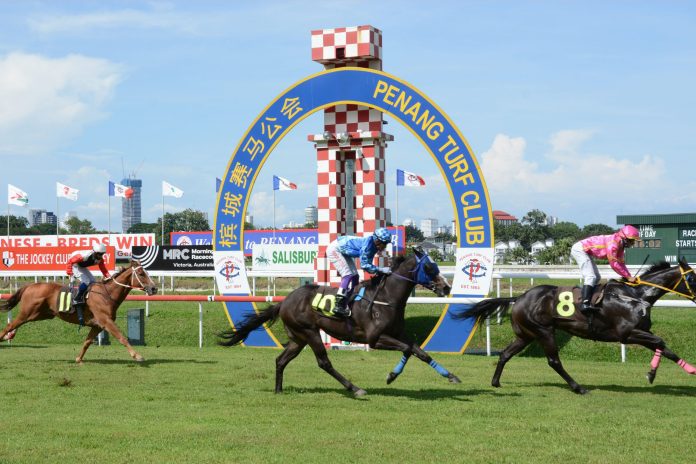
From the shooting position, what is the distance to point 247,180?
14.4 m

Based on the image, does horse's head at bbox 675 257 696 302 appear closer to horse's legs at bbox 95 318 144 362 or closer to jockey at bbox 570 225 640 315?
jockey at bbox 570 225 640 315

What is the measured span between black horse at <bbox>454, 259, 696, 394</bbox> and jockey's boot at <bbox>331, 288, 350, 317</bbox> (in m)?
1.72

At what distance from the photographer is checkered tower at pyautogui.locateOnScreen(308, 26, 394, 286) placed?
43.1 ft

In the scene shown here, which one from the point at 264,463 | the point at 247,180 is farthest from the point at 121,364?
the point at 264,463

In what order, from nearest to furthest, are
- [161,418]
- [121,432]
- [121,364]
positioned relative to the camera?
[121,432], [161,418], [121,364]

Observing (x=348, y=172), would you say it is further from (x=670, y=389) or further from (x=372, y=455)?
(x=372, y=455)

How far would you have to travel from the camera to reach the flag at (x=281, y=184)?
105 feet

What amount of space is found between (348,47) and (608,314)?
617 cm

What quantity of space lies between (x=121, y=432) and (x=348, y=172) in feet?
24.5

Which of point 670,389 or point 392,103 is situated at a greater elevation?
point 392,103

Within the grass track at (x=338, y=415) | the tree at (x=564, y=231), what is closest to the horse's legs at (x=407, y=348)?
the grass track at (x=338, y=415)

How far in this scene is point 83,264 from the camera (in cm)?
1195

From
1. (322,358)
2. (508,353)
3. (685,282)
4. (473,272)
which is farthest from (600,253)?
(473,272)

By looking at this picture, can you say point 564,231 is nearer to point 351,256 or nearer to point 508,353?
point 508,353
